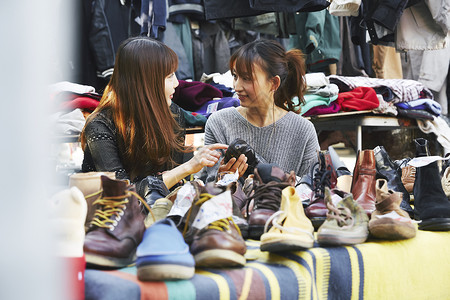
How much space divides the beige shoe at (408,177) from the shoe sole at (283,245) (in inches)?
26.2

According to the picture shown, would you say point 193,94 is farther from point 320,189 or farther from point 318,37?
point 320,189

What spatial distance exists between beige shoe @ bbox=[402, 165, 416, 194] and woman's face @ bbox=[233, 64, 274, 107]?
62 centimetres

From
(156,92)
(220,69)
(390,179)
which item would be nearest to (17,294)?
(390,179)

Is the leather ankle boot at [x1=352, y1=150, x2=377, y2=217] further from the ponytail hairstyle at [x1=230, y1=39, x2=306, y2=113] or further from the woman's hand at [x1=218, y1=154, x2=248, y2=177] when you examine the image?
the ponytail hairstyle at [x1=230, y1=39, x2=306, y2=113]

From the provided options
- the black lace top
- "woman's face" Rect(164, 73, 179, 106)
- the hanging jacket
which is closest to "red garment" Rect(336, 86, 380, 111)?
the hanging jacket

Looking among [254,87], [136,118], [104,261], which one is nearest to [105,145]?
[136,118]

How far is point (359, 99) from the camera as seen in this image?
8.35ft

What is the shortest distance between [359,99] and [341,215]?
5.83 ft

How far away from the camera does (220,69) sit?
9.88ft

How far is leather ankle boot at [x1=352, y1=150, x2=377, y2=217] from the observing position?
1.06 m

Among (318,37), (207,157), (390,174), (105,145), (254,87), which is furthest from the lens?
(318,37)

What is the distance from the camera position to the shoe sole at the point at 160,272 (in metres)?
0.64

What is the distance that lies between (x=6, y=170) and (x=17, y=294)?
12 centimetres

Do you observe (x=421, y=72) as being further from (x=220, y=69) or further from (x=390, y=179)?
(x=390, y=179)
